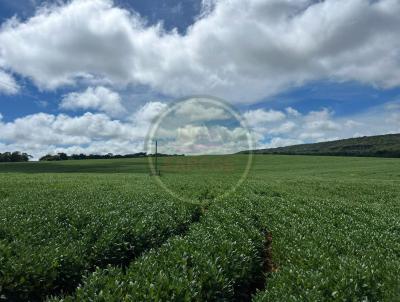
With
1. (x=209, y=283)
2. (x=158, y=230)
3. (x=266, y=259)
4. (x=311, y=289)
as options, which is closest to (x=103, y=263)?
(x=158, y=230)

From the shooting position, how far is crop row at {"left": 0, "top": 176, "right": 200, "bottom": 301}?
812cm

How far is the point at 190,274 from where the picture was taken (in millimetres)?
7750

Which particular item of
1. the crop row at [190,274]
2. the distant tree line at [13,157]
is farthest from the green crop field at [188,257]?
the distant tree line at [13,157]

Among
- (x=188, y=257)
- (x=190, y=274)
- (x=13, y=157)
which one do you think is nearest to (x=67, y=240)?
(x=188, y=257)

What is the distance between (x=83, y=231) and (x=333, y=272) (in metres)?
8.58

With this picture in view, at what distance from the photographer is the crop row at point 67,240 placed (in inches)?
320

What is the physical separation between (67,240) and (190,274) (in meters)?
5.06

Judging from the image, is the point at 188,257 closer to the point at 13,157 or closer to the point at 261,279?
the point at 261,279

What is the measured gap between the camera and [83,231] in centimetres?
1216

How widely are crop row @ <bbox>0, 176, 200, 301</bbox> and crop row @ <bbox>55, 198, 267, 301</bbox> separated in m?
0.94

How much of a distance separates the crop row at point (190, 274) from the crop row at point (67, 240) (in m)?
0.94

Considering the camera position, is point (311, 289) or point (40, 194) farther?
point (40, 194)

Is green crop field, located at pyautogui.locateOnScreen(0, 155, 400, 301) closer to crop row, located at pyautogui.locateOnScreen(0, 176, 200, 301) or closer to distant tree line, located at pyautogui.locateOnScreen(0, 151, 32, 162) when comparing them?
crop row, located at pyautogui.locateOnScreen(0, 176, 200, 301)

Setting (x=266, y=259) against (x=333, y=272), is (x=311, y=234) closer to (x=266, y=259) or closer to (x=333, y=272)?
(x=266, y=259)
